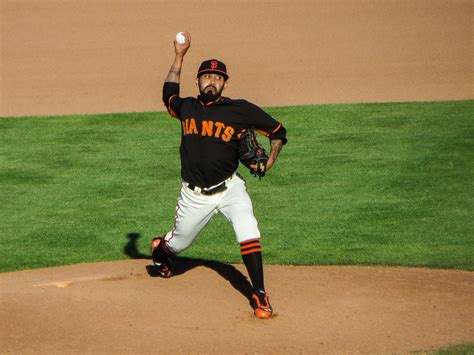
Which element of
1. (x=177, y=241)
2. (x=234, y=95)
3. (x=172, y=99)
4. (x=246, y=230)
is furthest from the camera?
(x=234, y=95)

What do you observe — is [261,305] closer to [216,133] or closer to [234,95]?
[216,133]

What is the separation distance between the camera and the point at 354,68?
1903 centimetres

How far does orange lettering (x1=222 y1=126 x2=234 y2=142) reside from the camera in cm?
712

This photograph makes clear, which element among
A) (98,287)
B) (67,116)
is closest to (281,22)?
(67,116)

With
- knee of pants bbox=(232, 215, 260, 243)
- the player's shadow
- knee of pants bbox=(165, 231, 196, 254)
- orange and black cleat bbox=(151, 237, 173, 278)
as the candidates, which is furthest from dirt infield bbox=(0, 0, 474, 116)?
knee of pants bbox=(232, 215, 260, 243)

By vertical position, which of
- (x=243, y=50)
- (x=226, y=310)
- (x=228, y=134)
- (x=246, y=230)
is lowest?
(x=226, y=310)

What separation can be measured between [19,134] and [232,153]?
788cm

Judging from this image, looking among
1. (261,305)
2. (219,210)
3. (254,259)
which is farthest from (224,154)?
(261,305)

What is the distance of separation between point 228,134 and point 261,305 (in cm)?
131

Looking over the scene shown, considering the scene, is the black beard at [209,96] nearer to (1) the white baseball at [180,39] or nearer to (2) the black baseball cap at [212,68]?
(2) the black baseball cap at [212,68]

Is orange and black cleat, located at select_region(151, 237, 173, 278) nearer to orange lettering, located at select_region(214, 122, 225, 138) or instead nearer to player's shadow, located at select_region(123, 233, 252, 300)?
player's shadow, located at select_region(123, 233, 252, 300)

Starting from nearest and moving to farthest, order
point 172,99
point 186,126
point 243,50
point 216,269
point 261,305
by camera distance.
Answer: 1. point 261,305
2. point 186,126
3. point 172,99
4. point 216,269
5. point 243,50

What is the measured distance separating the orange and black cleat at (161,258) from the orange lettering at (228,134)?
1.21 m

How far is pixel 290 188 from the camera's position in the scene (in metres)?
11.5
